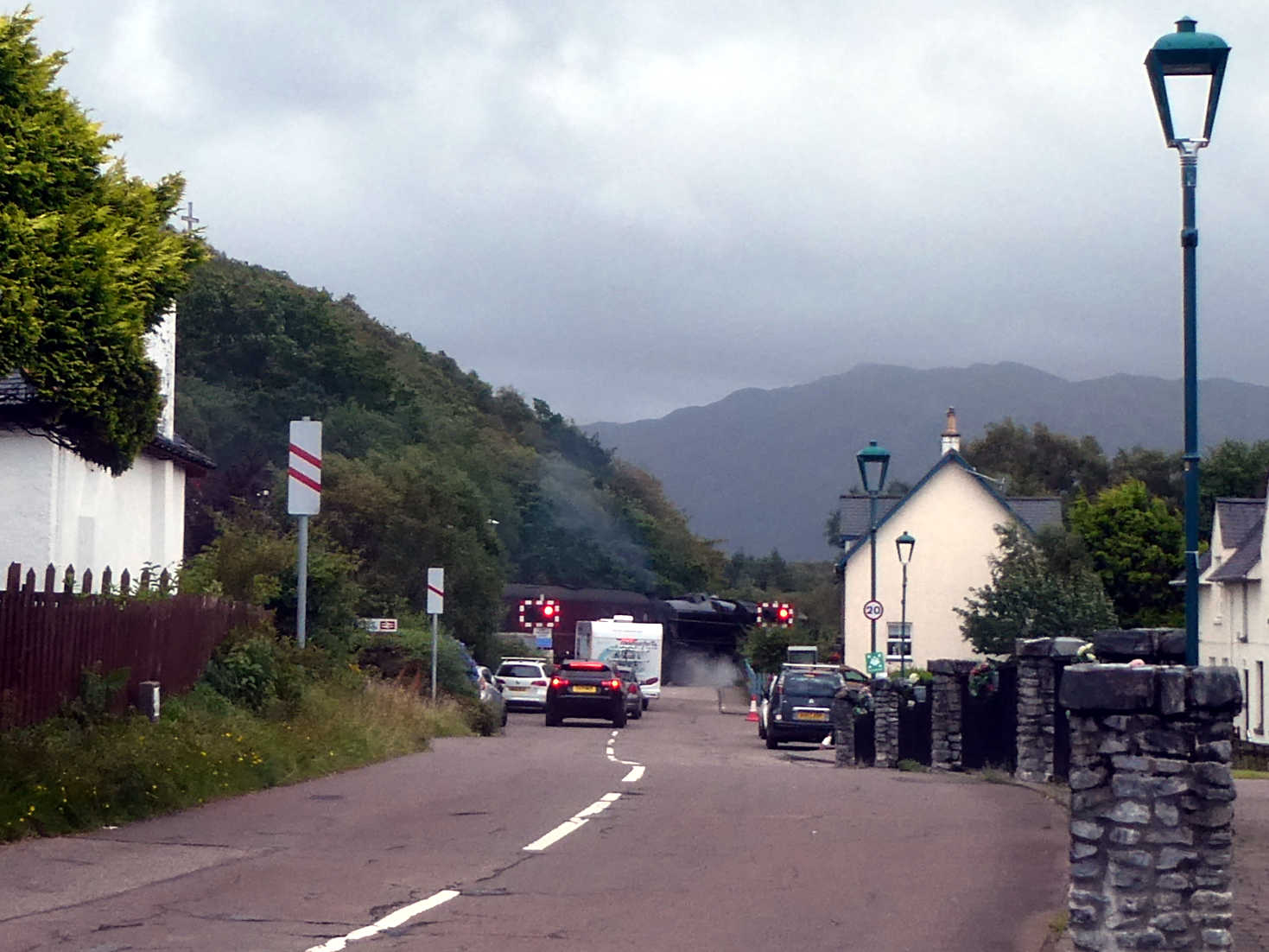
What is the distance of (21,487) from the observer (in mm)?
24188

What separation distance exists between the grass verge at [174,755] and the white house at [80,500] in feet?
15.9

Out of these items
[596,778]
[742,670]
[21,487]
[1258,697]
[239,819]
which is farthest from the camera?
[742,670]

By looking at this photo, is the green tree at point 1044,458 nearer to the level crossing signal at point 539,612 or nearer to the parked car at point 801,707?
the level crossing signal at point 539,612

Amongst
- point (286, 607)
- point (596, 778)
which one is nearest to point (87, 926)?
point (596, 778)

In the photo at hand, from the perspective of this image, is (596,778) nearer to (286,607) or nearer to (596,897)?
(596,897)

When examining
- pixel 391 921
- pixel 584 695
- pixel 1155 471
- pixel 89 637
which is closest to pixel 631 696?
pixel 584 695

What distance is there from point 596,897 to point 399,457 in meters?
52.9

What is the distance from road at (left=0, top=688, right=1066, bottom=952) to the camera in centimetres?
781

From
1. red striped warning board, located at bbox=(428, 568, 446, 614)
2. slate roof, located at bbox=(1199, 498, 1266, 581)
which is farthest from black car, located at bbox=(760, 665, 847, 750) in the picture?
slate roof, located at bbox=(1199, 498, 1266, 581)

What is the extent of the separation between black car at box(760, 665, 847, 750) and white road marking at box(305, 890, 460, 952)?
74.4 ft

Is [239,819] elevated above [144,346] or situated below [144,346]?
below

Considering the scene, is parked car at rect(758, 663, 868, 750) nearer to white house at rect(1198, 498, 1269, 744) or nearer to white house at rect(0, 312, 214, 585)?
white house at rect(0, 312, 214, 585)

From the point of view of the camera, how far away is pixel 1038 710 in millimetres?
17859

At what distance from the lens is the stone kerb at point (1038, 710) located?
17.8m
